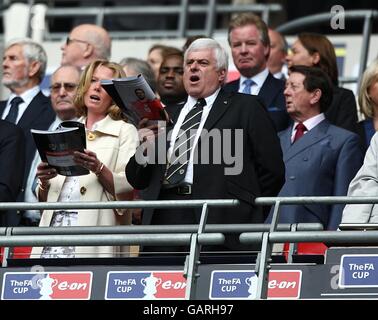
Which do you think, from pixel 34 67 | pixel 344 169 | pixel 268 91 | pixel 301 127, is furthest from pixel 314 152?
pixel 34 67

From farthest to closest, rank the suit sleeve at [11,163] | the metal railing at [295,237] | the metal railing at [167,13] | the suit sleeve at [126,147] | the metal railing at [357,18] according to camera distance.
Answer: the metal railing at [167,13]
the metal railing at [357,18]
the suit sleeve at [11,163]
the suit sleeve at [126,147]
the metal railing at [295,237]

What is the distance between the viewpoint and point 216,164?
476 inches

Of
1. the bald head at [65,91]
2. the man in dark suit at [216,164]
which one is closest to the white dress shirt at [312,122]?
the man in dark suit at [216,164]

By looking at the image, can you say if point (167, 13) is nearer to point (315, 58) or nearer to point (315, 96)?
point (315, 58)

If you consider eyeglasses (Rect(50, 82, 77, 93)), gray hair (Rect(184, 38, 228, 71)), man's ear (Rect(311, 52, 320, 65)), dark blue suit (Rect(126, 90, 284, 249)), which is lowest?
dark blue suit (Rect(126, 90, 284, 249))

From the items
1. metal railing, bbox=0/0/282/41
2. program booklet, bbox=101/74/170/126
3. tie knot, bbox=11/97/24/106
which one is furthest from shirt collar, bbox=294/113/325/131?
metal railing, bbox=0/0/282/41

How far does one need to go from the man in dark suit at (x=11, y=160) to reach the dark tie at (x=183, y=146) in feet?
4.91

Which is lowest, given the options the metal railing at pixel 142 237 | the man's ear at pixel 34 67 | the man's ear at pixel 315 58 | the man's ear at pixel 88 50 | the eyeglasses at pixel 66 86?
the metal railing at pixel 142 237

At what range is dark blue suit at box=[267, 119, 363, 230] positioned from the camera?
12695 millimetres

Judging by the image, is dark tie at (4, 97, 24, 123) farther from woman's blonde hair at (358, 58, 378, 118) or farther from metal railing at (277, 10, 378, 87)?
metal railing at (277, 10, 378, 87)

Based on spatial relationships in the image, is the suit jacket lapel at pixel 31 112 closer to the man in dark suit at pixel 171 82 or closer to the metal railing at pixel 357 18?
the man in dark suit at pixel 171 82

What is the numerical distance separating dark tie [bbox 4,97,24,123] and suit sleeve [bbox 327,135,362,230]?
3.27m

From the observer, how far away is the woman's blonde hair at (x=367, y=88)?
12648 mm
